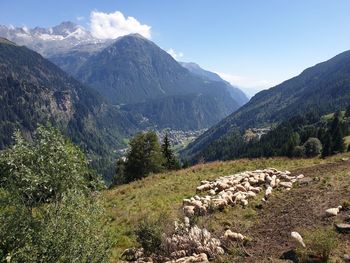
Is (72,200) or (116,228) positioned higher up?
(72,200)

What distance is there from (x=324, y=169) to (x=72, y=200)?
24432mm

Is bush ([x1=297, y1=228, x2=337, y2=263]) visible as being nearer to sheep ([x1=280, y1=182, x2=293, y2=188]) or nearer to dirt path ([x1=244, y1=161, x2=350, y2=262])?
dirt path ([x1=244, y1=161, x2=350, y2=262])

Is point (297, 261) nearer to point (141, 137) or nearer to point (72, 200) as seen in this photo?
point (72, 200)

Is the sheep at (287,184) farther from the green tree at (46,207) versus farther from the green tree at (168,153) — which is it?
the green tree at (168,153)

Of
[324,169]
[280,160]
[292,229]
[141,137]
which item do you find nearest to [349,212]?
[292,229]

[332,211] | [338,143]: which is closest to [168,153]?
[338,143]

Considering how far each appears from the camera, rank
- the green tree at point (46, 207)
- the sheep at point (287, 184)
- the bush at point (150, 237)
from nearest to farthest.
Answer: the green tree at point (46, 207), the bush at point (150, 237), the sheep at point (287, 184)

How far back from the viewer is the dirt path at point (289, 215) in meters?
19.3

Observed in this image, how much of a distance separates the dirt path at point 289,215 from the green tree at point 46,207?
814 centimetres

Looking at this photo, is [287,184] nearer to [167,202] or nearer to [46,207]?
[167,202]

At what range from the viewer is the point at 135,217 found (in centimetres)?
2869

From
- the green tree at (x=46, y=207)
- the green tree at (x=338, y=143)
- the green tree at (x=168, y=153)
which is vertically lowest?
the green tree at (x=338, y=143)

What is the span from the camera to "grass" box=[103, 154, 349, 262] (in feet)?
79.6

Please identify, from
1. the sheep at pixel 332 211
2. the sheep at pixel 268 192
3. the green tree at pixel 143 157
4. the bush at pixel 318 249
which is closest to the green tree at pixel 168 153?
the green tree at pixel 143 157
